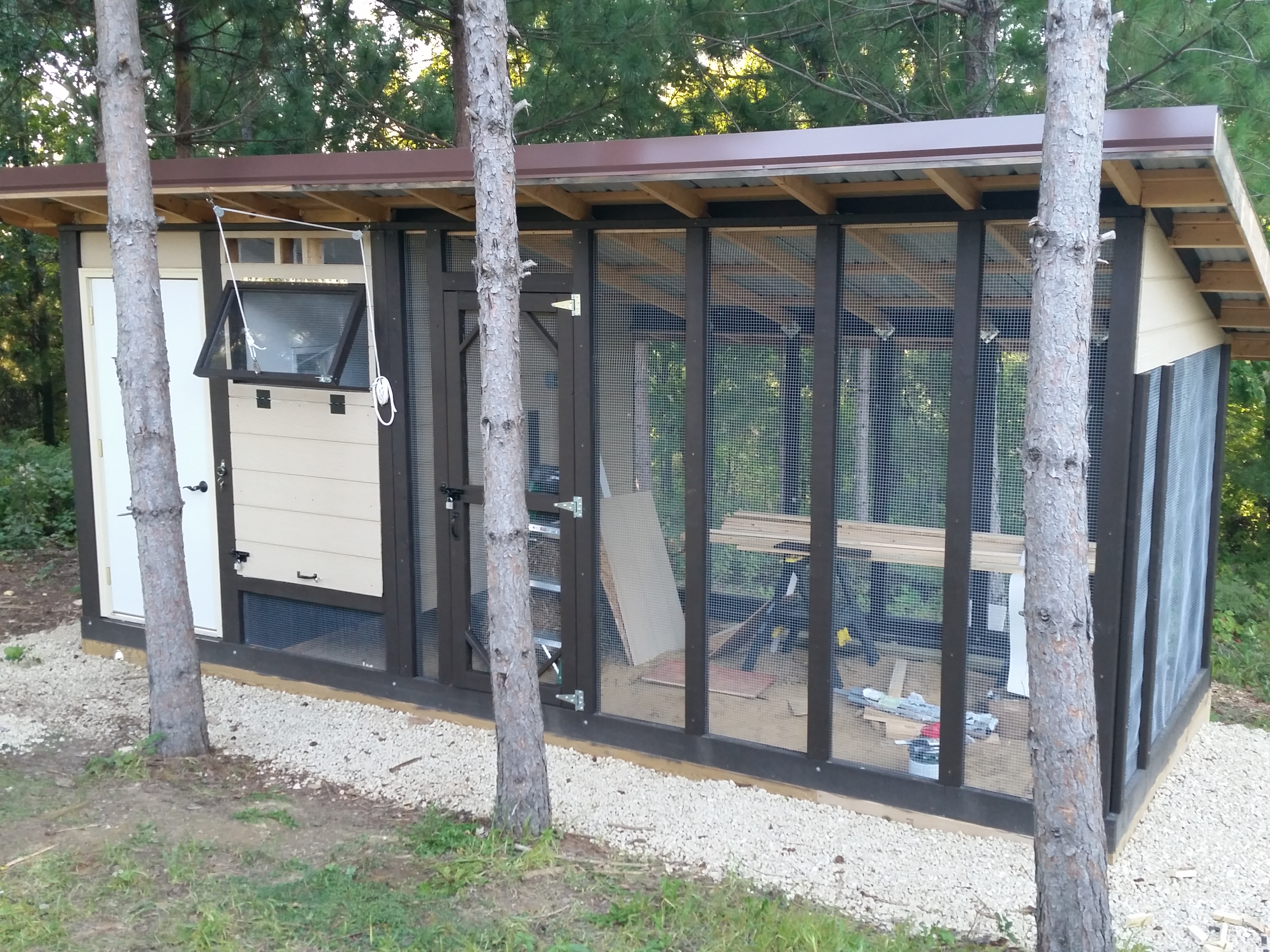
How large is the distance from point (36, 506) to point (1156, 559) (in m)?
9.02

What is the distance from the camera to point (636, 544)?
4.71 m

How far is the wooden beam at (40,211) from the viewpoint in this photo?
218 inches

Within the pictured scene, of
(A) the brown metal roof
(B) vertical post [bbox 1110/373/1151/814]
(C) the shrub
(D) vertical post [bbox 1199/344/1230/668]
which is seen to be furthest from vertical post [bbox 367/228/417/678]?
(C) the shrub

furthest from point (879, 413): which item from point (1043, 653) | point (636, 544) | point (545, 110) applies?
point (545, 110)

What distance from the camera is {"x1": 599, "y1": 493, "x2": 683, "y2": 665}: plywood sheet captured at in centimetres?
463

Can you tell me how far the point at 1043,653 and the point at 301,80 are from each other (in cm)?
821

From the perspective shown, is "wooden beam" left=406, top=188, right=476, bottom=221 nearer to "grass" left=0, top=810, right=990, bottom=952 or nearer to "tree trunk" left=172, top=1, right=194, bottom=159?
"grass" left=0, top=810, right=990, bottom=952

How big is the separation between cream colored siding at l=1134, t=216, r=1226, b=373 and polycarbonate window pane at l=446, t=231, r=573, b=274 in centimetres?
219

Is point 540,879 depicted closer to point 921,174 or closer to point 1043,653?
point 1043,653

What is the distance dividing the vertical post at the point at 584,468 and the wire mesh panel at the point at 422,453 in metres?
0.76

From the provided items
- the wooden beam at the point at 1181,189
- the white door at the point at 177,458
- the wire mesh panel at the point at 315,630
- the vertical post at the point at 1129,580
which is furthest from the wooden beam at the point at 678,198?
the white door at the point at 177,458

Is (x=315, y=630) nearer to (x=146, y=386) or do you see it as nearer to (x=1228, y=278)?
(x=146, y=386)

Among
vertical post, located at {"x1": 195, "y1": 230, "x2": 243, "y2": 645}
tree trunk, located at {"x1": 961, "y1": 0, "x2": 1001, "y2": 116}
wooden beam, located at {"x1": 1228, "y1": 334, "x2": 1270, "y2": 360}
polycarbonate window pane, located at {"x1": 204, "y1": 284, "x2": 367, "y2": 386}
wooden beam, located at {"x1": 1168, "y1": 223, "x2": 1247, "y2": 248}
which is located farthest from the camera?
tree trunk, located at {"x1": 961, "y1": 0, "x2": 1001, "y2": 116}

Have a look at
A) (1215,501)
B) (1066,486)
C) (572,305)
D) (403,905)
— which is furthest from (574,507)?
(1215,501)
